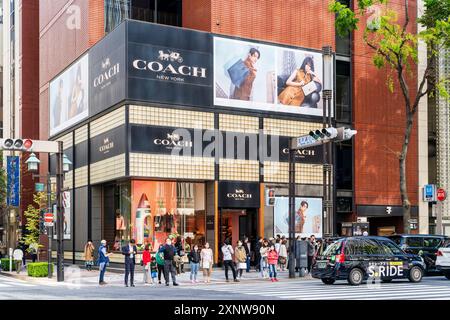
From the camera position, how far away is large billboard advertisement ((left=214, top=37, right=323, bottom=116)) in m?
37.5

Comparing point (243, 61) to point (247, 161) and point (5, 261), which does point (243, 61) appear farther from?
point (5, 261)

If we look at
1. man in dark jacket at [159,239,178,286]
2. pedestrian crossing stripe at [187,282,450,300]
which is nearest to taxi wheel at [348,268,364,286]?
pedestrian crossing stripe at [187,282,450,300]

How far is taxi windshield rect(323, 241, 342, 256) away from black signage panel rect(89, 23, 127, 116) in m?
14.4

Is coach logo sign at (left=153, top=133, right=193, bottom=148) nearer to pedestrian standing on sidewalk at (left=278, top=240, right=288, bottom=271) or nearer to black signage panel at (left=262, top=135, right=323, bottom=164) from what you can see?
black signage panel at (left=262, top=135, right=323, bottom=164)

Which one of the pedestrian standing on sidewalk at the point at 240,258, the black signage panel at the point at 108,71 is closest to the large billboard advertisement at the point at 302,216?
the pedestrian standing on sidewalk at the point at 240,258

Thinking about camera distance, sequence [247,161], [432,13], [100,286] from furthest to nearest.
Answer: [432,13] → [247,161] → [100,286]

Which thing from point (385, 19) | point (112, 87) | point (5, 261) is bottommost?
point (5, 261)

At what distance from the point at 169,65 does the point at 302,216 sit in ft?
37.0

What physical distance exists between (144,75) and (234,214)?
9141 mm

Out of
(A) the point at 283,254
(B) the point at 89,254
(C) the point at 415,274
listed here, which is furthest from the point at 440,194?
(B) the point at 89,254

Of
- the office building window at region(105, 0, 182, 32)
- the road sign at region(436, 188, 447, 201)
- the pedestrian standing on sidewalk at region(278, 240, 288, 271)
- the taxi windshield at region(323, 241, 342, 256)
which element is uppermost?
the office building window at region(105, 0, 182, 32)

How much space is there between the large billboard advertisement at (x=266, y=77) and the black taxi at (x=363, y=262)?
1442cm

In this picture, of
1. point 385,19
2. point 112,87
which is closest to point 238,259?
point 112,87

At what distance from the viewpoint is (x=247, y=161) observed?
37969 mm
